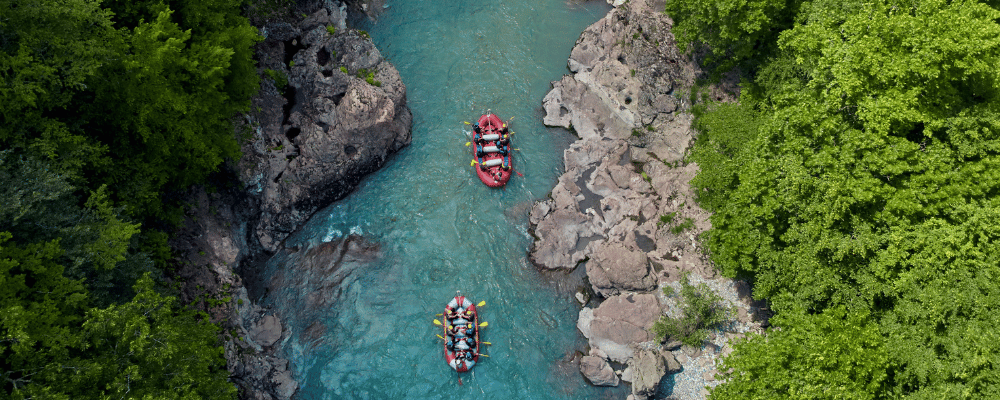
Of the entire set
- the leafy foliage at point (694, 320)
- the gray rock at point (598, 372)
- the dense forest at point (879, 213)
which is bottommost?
the gray rock at point (598, 372)

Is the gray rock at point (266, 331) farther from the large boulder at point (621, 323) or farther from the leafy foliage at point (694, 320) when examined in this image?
the leafy foliage at point (694, 320)

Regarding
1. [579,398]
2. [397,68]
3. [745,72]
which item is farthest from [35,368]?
[745,72]

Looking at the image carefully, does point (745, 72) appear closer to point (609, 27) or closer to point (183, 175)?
point (609, 27)

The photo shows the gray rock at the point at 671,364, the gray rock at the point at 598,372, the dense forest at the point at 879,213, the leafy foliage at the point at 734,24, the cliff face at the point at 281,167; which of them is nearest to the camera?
the dense forest at the point at 879,213

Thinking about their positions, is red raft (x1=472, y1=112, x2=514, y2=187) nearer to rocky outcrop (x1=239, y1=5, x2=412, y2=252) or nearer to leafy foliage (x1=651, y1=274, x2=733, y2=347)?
rocky outcrop (x1=239, y1=5, x2=412, y2=252)

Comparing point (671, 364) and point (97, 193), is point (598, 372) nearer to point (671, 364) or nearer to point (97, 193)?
point (671, 364)

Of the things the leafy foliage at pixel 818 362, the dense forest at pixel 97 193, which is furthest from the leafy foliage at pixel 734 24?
the dense forest at pixel 97 193

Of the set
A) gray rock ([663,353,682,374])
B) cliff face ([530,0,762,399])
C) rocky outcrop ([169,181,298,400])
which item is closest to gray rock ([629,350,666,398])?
cliff face ([530,0,762,399])
